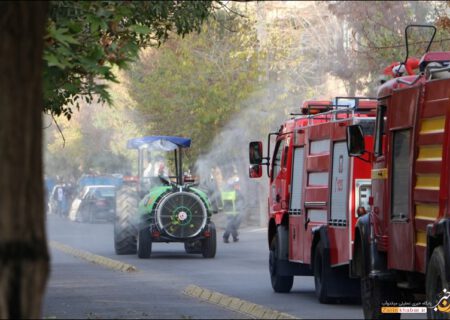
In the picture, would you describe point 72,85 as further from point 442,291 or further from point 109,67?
point 442,291

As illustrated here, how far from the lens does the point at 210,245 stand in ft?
98.1

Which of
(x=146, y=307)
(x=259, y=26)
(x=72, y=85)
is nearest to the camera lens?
(x=72, y=85)

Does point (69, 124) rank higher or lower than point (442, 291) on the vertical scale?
higher

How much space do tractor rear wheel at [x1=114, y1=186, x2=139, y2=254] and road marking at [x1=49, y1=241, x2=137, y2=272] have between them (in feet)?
2.61

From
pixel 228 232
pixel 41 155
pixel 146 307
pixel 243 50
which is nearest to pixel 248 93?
pixel 243 50

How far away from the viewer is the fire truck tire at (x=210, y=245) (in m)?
29.9

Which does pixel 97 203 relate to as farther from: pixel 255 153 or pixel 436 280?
pixel 436 280

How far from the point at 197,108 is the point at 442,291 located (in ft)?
113

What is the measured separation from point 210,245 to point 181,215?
949 mm

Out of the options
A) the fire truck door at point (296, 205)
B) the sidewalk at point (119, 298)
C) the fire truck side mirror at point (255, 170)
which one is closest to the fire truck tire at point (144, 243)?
the sidewalk at point (119, 298)

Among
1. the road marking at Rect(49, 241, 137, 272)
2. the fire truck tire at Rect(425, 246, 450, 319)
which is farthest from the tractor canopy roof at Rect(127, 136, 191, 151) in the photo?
the fire truck tire at Rect(425, 246, 450, 319)

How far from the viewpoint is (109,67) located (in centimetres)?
1123

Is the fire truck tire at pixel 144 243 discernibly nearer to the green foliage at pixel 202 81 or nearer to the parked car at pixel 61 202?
the green foliage at pixel 202 81

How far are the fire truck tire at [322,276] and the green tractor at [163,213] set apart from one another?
1206 centimetres
